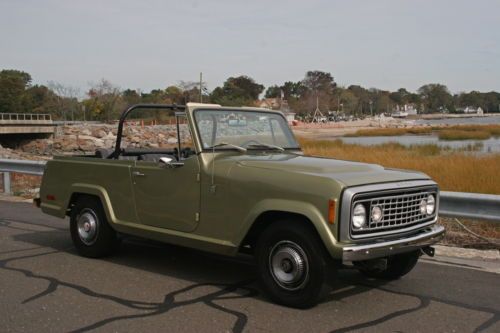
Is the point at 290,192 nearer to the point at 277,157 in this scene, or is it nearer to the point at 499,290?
the point at 277,157

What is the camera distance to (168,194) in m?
5.57

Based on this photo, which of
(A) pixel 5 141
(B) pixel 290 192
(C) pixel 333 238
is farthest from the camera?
(A) pixel 5 141

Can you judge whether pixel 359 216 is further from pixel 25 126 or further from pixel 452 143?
pixel 25 126

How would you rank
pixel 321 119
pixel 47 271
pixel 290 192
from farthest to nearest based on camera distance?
pixel 321 119, pixel 47 271, pixel 290 192

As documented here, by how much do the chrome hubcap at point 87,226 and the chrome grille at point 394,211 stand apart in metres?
3.39

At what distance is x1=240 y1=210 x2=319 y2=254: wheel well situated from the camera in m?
4.62

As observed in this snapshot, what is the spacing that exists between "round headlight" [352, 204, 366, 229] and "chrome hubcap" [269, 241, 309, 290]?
0.50 meters

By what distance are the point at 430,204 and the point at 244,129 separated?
205 centimetres

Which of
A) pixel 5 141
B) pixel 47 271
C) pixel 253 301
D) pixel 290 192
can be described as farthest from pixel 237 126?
pixel 5 141

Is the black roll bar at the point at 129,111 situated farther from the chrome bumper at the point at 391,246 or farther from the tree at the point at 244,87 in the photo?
the tree at the point at 244,87

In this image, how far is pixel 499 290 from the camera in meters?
Answer: 5.20

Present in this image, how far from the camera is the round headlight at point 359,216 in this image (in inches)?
171

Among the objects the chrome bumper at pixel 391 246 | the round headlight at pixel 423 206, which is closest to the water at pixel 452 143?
the round headlight at pixel 423 206

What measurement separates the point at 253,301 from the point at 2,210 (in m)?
6.97
